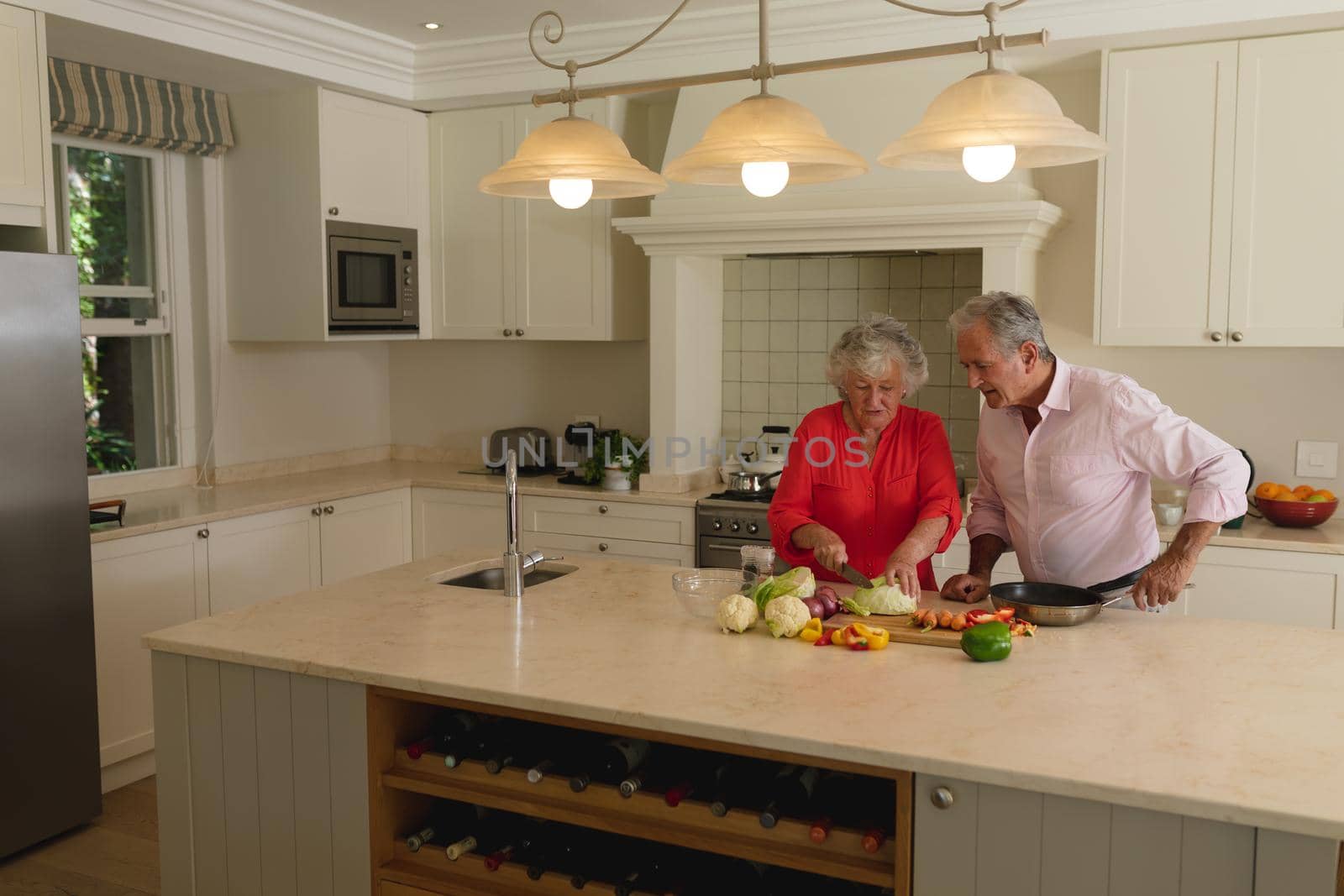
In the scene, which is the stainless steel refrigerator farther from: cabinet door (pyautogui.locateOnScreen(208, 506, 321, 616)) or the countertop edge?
the countertop edge

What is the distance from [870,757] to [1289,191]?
2921mm

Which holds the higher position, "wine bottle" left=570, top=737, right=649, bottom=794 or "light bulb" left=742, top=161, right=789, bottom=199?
"light bulb" left=742, top=161, right=789, bottom=199

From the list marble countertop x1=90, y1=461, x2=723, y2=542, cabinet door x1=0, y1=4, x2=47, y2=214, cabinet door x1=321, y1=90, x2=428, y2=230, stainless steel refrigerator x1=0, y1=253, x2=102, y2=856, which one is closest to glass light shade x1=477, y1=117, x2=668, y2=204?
stainless steel refrigerator x1=0, y1=253, x2=102, y2=856

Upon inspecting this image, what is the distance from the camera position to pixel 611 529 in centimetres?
480

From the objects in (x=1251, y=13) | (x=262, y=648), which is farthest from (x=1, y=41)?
(x=1251, y=13)

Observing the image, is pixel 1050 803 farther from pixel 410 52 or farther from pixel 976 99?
pixel 410 52

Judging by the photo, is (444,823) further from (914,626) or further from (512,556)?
(914,626)

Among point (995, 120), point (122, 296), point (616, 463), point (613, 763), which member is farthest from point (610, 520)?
point (995, 120)

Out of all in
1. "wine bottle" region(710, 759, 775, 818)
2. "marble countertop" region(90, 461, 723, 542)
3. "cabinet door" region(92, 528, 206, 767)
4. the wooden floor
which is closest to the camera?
"wine bottle" region(710, 759, 775, 818)

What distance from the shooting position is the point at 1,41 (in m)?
3.56

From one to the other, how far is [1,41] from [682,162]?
2420 mm

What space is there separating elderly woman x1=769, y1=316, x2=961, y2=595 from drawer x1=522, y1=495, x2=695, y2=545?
58.3 inches

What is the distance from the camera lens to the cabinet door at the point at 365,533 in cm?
487

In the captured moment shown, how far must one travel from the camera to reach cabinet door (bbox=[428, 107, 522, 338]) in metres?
5.15
